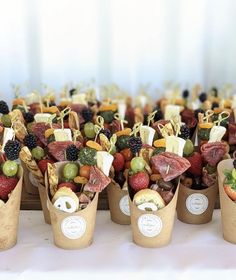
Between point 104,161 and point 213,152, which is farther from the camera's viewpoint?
point 213,152

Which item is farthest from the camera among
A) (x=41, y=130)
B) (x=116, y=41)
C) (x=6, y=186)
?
(x=116, y=41)

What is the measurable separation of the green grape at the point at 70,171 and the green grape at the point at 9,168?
0.46 feet

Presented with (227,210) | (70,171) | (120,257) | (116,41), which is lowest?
(120,257)

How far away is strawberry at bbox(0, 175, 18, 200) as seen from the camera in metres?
1.31

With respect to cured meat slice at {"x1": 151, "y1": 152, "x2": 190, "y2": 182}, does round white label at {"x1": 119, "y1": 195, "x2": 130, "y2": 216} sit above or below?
below

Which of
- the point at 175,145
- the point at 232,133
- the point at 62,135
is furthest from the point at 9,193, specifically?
the point at 232,133

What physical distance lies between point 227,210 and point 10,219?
0.59 m

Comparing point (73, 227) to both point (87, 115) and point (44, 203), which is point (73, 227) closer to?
point (44, 203)

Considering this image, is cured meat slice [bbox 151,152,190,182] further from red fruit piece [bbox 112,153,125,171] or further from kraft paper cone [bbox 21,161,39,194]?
kraft paper cone [bbox 21,161,39,194]

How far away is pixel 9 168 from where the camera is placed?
1323mm

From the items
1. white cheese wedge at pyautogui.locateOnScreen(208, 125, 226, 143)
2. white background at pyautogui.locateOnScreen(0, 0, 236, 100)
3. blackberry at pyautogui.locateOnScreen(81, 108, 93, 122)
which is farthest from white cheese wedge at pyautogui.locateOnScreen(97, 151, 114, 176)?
white background at pyautogui.locateOnScreen(0, 0, 236, 100)

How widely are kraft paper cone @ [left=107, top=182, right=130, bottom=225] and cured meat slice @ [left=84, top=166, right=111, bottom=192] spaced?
118mm

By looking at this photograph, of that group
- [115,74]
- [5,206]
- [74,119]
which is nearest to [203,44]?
[115,74]

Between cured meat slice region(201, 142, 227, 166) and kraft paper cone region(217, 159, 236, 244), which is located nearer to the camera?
kraft paper cone region(217, 159, 236, 244)
